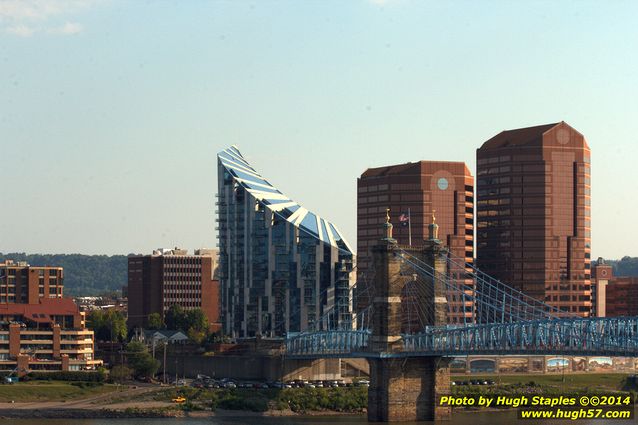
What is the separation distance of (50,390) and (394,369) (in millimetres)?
38289

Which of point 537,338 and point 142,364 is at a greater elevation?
point 537,338

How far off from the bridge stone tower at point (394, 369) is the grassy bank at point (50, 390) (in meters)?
32.7

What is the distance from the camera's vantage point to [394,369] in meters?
148

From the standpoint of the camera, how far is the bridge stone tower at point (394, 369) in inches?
5817

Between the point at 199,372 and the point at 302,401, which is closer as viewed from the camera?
the point at 302,401

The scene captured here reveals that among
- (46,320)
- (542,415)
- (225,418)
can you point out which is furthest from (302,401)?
(46,320)

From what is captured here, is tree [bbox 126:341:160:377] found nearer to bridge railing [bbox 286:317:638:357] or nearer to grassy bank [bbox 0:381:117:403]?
grassy bank [bbox 0:381:117:403]

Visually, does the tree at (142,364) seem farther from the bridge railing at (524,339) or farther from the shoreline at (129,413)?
the bridge railing at (524,339)

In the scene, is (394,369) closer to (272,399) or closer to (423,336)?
(423,336)

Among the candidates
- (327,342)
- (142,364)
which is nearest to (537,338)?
(327,342)

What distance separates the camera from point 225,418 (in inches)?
6019

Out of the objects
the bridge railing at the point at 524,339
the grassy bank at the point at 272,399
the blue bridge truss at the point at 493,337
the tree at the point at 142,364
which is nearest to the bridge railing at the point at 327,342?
the blue bridge truss at the point at 493,337

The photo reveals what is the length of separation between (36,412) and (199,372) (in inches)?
1614

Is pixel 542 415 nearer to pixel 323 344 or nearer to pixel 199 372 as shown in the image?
pixel 323 344
